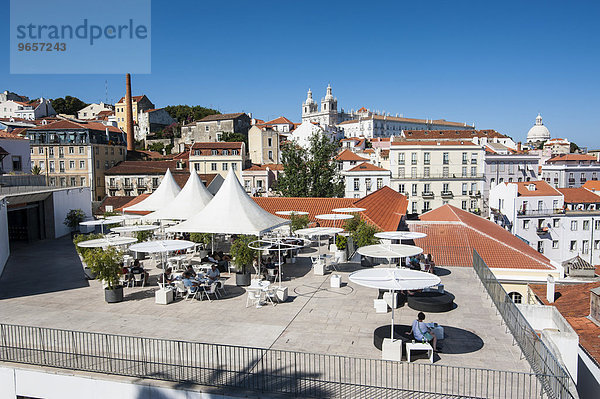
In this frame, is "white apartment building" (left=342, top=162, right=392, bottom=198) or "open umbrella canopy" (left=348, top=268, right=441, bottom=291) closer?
"open umbrella canopy" (left=348, top=268, right=441, bottom=291)

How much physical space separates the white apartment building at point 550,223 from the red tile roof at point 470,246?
86.1 ft

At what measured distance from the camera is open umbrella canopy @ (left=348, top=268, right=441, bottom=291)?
10.7m

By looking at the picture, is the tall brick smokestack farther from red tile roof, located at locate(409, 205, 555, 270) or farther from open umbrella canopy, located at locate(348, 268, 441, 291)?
open umbrella canopy, located at locate(348, 268, 441, 291)

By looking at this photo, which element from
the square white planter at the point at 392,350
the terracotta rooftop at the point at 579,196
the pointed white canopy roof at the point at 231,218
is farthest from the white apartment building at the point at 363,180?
the square white planter at the point at 392,350

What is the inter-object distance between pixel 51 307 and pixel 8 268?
7.82m

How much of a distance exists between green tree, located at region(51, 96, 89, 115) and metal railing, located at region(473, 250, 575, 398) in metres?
136

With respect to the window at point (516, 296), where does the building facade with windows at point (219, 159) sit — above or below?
above

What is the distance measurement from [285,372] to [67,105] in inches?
5441

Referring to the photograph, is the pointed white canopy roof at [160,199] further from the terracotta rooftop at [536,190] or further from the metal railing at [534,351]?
the terracotta rooftop at [536,190]

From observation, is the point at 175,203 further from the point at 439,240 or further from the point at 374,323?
the point at 439,240

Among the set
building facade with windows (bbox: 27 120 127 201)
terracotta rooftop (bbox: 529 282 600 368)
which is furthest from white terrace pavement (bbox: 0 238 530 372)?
building facade with windows (bbox: 27 120 127 201)

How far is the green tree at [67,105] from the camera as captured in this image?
12595cm

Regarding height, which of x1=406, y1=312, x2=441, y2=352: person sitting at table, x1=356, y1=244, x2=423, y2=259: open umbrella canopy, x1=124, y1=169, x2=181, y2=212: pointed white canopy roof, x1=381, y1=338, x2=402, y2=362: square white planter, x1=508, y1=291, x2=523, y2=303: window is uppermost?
x1=124, y1=169, x2=181, y2=212: pointed white canopy roof

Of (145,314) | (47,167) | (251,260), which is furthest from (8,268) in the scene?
(47,167)
